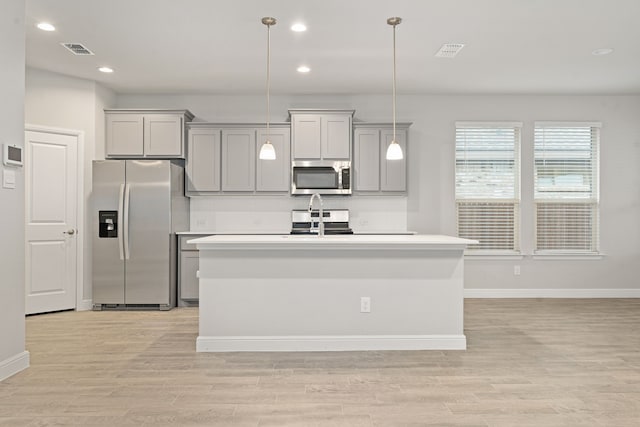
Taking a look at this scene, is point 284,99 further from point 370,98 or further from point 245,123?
point 370,98

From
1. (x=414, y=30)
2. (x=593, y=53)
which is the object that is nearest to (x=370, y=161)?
(x=414, y=30)

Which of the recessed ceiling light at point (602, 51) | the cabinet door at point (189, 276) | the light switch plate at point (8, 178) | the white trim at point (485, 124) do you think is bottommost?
the cabinet door at point (189, 276)

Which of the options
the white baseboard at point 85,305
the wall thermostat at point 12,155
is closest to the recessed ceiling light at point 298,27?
the wall thermostat at point 12,155

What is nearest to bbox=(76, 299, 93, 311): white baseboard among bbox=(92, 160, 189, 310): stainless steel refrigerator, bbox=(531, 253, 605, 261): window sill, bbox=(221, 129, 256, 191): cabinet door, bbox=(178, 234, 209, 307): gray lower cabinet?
bbox=(92, 160, 189, 310): stainless steel refrigerator

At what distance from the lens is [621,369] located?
9.92ft

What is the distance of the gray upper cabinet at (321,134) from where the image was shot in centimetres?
552

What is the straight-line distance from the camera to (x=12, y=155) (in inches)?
116

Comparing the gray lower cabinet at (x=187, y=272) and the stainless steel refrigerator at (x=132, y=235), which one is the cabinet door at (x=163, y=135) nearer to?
the stainless steel refrigerator at (x=132, y=235)

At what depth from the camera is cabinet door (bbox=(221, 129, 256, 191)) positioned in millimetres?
5582

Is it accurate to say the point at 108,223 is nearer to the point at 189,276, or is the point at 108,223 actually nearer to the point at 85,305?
the point at 85,305

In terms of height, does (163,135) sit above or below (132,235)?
above

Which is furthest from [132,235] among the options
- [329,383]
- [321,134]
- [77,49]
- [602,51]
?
[602,51]

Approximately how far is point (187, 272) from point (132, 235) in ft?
2.49

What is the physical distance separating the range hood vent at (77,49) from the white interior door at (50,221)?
1.10 meters
